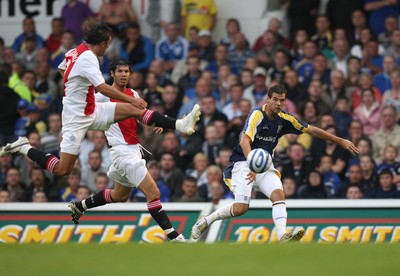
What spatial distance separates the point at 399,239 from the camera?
16562 millimetres

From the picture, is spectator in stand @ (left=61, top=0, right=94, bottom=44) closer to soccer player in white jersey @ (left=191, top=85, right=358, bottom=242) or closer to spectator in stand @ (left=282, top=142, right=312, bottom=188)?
spectator in stand @ (left=282, top=142, right=312, bottom=188)

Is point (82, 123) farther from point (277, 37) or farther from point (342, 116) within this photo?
point (277, 37)

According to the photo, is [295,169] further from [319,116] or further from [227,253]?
[227,253]

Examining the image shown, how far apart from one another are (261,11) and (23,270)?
41.1 feet

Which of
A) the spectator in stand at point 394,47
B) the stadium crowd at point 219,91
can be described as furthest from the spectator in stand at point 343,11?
the spectator in stand at point 394,47

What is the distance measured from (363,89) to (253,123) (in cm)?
544

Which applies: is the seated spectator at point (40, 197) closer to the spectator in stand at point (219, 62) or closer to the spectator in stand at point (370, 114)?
the spectator in stand at point (219, 62)

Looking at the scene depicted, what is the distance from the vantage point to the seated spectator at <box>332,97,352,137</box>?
19.3 metres

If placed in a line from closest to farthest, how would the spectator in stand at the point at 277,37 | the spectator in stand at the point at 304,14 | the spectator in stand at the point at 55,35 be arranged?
the spectator in stand at the point at 277,37 → the spectator in stand at the point at 304,14 → the spectator in stand at the point at 55,35

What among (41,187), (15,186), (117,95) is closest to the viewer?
(117,95)

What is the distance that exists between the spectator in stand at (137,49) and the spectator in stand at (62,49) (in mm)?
973

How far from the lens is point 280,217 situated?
14531 mm

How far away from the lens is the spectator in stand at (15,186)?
65.4ft

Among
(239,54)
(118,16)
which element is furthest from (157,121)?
(118,16)
